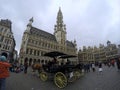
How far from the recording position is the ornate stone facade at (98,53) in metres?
81.0

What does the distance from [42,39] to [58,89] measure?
55924 mm

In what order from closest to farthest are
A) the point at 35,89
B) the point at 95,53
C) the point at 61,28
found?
the point at 35,89
the point at 61,28
the point at 95,53

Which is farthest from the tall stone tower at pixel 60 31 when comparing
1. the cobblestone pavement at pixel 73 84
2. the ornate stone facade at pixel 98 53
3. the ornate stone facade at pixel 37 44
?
the cobblestone pavement at pixel 73 84

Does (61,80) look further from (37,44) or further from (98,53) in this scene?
(98,53)

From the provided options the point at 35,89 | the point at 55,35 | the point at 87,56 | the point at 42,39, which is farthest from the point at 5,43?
the point at 87,56

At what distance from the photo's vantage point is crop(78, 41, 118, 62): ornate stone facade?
81000 millimetres

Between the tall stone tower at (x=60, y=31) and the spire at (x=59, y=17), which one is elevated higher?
the spire at (x=59, y=17)

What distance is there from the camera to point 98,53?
87.6 metres

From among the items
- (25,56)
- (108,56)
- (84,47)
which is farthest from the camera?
(84,47)

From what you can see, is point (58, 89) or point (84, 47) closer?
point (58, 89)

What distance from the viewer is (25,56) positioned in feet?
172

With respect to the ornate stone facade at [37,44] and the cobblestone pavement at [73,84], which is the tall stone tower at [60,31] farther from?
the cobblestone pavement at [73,84]

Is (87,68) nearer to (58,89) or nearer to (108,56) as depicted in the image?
(58,89)

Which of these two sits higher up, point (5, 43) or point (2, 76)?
point (5, 43)
